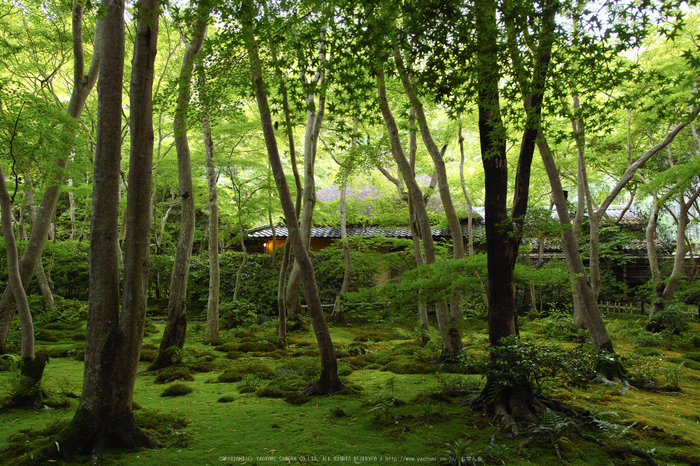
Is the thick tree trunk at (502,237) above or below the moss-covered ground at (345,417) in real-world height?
above

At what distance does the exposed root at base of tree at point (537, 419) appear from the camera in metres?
3.69

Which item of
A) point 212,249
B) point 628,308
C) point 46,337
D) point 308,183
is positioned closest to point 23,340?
point 212,249

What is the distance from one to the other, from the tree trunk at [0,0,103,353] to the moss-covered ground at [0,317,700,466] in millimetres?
1121

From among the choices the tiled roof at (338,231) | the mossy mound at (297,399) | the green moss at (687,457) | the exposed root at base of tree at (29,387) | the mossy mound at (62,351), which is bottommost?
the green moss at (687,457)

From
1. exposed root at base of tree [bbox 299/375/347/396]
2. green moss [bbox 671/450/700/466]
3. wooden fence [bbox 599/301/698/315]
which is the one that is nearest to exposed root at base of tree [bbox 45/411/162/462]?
exposed root at base of tree [bbox 299/375/347/396]

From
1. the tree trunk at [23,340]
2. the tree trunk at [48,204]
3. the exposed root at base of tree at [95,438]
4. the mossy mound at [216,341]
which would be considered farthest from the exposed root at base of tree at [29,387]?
the mossy mound at [216,341]

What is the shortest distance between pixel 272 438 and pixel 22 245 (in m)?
8.40

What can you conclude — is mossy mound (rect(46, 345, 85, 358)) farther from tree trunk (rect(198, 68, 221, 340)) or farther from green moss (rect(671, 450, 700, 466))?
green moss (rect(671, 450, 700, 466))

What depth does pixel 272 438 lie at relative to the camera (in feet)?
13.2

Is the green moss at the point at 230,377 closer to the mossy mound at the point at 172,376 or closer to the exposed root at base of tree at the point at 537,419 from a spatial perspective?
the mossy mound at the point at 172,376

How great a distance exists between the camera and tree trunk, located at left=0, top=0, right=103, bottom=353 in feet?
20.0

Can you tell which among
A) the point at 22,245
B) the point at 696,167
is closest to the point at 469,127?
the point at 696,167

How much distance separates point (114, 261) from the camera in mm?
3609

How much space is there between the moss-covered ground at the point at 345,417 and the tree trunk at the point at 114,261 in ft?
0.81
